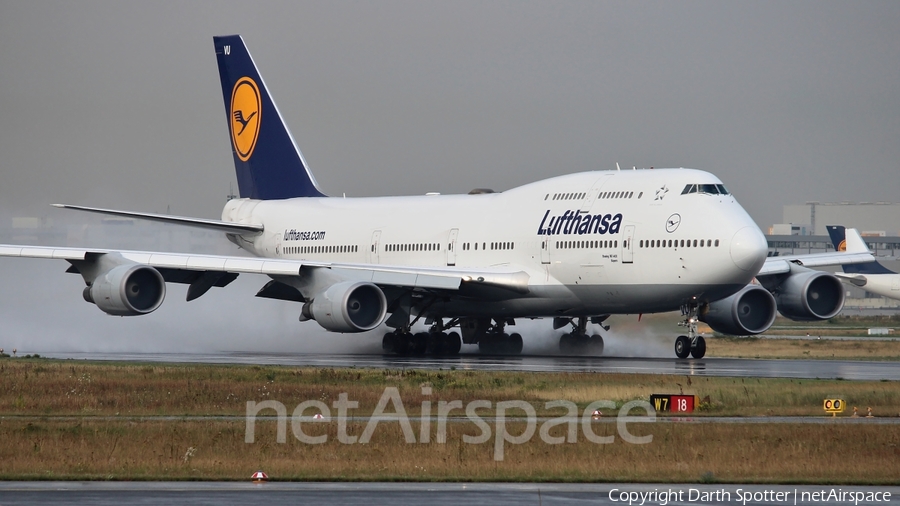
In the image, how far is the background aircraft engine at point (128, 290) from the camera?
3344 cm

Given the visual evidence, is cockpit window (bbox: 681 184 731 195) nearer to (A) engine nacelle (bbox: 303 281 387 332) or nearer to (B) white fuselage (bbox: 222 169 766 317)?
(B) white fuselage (bbox: 222 169 766 317)

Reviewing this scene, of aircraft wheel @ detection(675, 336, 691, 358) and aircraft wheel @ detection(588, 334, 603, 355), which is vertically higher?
aircraft wheel @ detection(588, 334, 603, 355)

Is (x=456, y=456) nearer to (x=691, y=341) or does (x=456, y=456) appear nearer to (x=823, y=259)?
(x=691, y=341)

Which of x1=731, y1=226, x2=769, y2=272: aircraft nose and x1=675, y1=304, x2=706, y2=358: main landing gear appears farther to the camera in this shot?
x1=675, y1=304, x2=706, y2=358: main landing gear

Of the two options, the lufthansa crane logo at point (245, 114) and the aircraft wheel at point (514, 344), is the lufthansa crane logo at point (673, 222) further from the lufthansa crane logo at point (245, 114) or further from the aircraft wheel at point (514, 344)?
the lufthansa crane logo at point (245, 114)

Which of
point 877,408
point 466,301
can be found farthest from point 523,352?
point 877,408

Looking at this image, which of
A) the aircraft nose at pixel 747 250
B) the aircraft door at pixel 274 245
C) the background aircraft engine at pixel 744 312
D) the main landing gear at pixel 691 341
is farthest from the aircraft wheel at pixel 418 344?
the aircraft nose at pixel 747 250

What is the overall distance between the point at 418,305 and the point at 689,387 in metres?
15.3

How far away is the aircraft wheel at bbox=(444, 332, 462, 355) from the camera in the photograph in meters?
37.7

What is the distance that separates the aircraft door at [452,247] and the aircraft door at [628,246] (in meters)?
6.75

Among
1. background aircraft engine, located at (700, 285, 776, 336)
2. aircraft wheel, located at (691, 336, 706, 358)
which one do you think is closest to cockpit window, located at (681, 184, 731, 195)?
aircraft wheel, located at (691, 336, 706, 358)

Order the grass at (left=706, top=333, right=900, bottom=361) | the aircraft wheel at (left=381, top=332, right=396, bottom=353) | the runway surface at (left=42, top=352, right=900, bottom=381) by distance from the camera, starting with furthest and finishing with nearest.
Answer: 1. the grass at (left=706, top=333, right=900, bottom=361)
2. the aircraft wheel at (left=381, top=332, right=396, bottom=353)
3. the runway surface at (left=42, top=352, right=900, bottom=381)

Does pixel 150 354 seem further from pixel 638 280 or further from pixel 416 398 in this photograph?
pixel 416 398

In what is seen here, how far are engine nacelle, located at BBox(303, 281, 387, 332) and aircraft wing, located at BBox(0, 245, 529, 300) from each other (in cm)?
58
